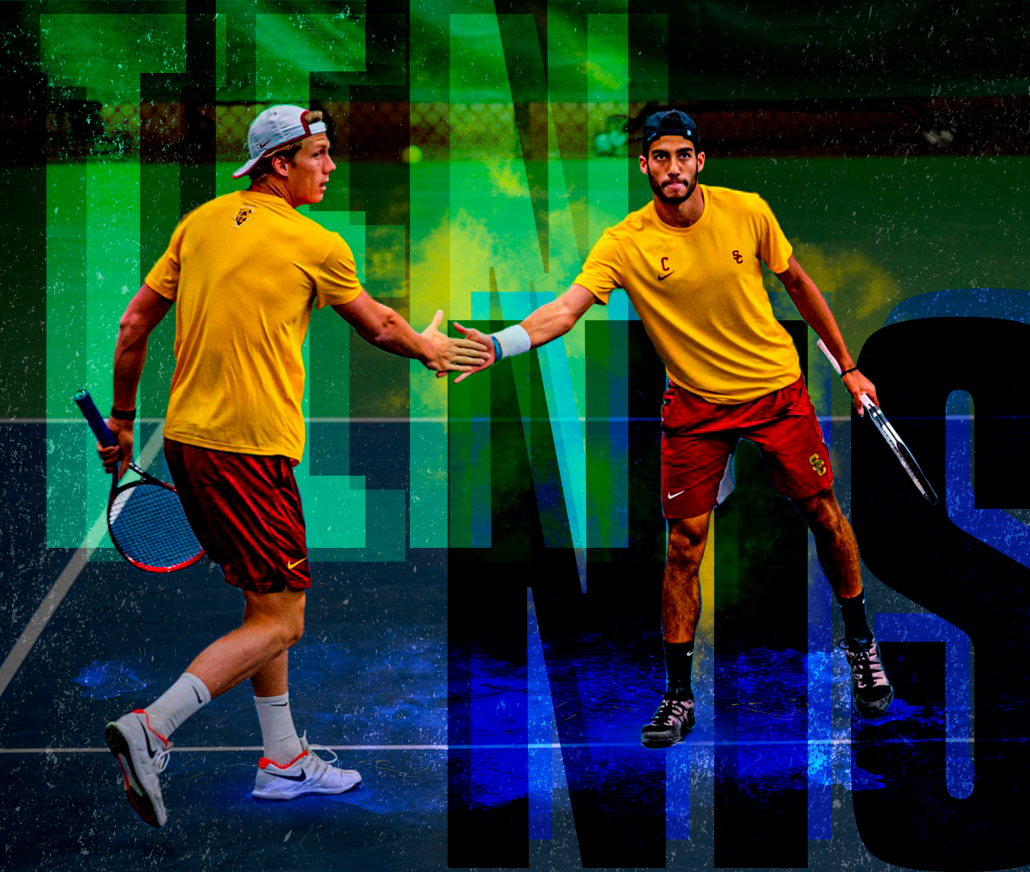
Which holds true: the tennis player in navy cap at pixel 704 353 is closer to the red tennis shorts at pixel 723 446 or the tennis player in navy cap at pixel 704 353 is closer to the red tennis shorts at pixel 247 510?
the red tennis shorts at pixel 723 446

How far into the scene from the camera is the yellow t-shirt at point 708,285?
4.74 metres

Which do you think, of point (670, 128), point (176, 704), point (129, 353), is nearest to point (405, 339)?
point (129, 353)

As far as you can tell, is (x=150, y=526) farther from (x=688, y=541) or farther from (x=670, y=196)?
(x=670, y=196)

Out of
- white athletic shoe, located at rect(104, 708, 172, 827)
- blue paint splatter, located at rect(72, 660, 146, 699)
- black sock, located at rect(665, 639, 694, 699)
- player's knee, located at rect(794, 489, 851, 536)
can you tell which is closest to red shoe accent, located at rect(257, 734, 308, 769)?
white athletic shoe, located at rect(104, 708, 172, 827)

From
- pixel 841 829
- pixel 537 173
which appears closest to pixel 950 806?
pixel 841 829

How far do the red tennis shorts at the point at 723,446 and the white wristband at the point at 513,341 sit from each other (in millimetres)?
560

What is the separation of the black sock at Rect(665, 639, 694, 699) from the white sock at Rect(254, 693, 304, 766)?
4.28 ft

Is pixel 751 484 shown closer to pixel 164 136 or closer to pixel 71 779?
pixel 71 779

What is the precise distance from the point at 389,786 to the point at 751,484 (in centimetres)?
387

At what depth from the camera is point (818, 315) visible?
4.85 metres

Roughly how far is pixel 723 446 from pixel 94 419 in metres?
2.04

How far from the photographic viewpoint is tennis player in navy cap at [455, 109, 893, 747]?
15.5ft

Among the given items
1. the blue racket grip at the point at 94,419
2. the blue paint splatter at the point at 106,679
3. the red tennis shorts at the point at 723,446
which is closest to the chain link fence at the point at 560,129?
the blue paint splatter at the point at 106,679

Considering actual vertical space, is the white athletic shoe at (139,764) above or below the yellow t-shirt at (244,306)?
below
